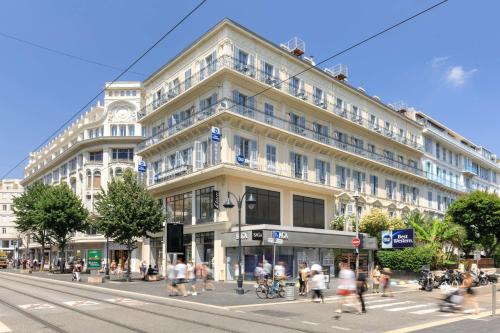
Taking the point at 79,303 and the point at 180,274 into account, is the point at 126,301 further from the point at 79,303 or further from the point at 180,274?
the point at 180,274

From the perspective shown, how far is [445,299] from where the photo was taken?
17.7 meters

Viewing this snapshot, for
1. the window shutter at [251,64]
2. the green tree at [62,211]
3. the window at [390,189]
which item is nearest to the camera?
the window shutter at [251,64]

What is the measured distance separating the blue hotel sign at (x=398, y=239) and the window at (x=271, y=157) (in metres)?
9.90

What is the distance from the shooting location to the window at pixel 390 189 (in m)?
50.6

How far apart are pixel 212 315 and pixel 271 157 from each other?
22.1m

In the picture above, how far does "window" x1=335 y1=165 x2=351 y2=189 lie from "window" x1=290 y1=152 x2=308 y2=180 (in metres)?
4.84

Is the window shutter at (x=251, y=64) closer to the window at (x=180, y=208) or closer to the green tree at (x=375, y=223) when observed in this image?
the window at (x=180, y=208)

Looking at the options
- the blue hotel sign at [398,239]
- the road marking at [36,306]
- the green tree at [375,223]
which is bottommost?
the road marking at [36,306]

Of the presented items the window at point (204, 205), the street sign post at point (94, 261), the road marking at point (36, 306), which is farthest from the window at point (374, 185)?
the road marking at point (36, 306)

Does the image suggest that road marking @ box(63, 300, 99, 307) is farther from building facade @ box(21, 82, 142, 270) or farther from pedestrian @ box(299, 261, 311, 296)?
building facade @ box(21, 82, 142, 270)

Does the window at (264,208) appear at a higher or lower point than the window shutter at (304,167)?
lower

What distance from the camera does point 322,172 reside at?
4225 centimetres

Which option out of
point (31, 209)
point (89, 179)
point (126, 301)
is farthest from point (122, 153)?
point (126, 301)

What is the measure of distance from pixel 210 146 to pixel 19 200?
29.9 m
